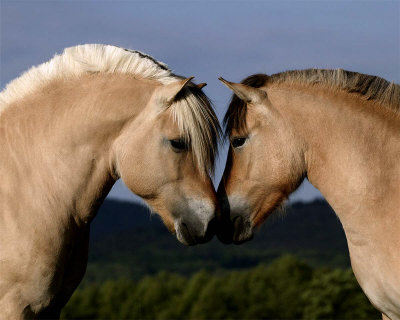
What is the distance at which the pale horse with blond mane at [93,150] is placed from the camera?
4.52 m

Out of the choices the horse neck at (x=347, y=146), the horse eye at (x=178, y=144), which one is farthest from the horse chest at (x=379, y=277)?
the horse eye at (x=178, y=144)

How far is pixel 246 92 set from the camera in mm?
4859

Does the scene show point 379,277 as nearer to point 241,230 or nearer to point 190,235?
point 241,230

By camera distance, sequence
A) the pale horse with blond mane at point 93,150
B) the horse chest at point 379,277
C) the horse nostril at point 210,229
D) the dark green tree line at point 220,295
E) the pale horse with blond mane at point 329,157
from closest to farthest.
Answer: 1. the horse chest at point 379,277
2. the pale horse with blond mane at point 329,157
3. the pale horse with blond mane at point 93,150
4. the horse nostril at point 210,229
5. the dark green tree line at point 220,295

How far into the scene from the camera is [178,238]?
184 inches

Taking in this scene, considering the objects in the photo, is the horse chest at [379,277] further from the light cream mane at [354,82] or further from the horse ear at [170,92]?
the horse ear at [170,92]

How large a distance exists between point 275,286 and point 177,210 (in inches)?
368

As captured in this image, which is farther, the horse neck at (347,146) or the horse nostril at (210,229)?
the horse nostril at (210,229)

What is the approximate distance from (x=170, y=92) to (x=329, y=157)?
1.37m

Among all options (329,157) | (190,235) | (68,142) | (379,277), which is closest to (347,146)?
(329,157)

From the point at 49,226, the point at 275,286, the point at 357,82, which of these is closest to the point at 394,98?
the point at 357,82

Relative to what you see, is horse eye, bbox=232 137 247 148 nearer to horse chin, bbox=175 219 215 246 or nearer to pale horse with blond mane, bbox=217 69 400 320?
pale horse with blond mane, bbox=217 69 400 320

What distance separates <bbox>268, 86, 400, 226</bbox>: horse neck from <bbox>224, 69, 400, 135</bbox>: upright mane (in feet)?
0.23

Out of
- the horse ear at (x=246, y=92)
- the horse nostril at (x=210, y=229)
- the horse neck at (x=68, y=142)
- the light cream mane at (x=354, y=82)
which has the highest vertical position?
the light cream mane at (x=354, y=82)
